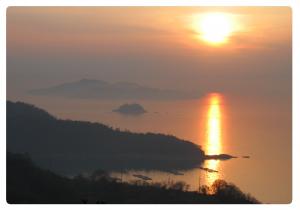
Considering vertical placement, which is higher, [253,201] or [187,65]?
[187,65]

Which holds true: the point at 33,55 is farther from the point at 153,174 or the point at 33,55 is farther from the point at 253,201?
the point at 253,201

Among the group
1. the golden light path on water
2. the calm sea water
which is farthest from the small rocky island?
the golden light path on water

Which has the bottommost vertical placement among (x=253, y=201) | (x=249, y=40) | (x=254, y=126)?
(x=253, y=201)

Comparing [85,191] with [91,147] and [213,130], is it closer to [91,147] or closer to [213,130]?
[91,147]

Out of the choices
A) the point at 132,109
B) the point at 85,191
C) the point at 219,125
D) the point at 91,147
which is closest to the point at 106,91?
the point at 132,109

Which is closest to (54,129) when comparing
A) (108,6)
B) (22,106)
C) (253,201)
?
(22,106)

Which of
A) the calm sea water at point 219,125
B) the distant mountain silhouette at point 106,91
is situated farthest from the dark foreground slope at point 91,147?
the distant mountain silhouette at point 106,91
